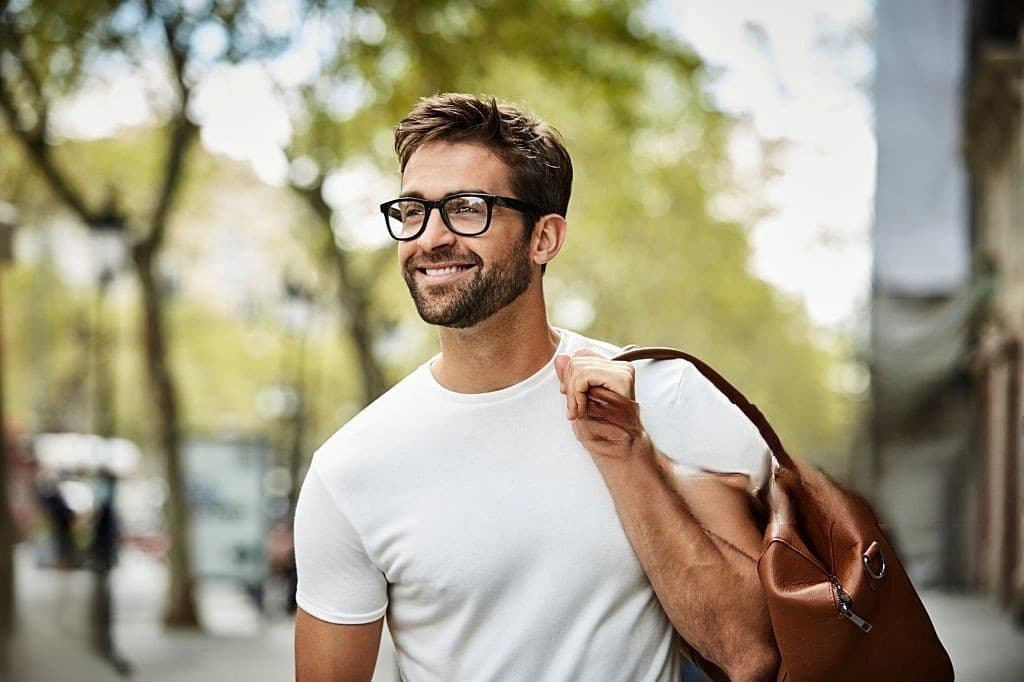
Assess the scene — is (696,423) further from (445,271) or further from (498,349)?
(445,271)

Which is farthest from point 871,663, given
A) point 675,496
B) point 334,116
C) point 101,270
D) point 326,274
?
point 326,274

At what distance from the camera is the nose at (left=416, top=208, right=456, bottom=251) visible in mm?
2416

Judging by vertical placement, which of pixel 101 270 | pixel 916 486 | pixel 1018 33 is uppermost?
pixel 1018 33

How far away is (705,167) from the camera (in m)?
23.3

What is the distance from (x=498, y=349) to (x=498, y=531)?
0.34 metres

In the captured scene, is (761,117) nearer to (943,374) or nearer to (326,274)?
(943,374)

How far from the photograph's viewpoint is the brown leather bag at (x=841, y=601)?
2127 millimetres

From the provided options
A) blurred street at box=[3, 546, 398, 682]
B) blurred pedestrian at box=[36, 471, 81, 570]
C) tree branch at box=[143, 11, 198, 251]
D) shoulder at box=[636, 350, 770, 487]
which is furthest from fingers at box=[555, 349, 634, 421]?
blurred pedestrian at box=[36, 471, 81, 570]

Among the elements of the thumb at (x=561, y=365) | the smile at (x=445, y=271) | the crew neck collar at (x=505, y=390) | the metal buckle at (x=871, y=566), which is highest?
the smile at (x=445, y=271)

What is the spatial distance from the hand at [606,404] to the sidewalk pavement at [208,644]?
28.6 feet

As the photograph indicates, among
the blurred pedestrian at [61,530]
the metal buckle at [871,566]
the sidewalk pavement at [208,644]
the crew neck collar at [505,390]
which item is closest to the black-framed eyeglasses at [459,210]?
the crew neck collar at [505,390]

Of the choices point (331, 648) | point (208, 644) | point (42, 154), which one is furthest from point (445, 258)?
point (208, 644)

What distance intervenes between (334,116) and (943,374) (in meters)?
7.77

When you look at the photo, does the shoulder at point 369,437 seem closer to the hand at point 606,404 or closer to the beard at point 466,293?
the beard at point 466,293
